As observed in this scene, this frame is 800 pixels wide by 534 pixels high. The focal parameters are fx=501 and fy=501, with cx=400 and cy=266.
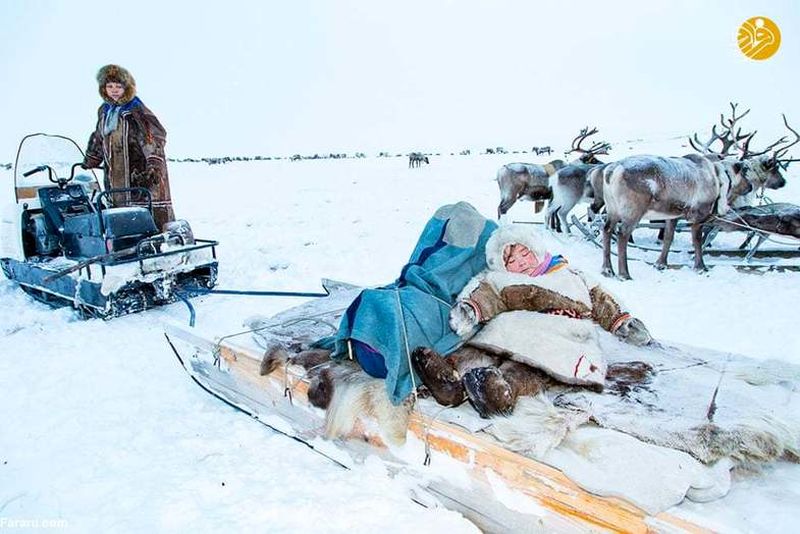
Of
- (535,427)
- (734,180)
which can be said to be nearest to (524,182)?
(734,180)

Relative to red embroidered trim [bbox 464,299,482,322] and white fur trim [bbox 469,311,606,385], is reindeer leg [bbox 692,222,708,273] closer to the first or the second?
white fur trim [bbox 469,311,606,385]

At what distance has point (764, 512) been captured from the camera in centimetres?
149

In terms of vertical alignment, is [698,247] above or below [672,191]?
below

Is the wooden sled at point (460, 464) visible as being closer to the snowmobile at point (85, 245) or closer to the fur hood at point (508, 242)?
the fur hood at point (508, 242)

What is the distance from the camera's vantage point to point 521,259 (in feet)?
8.09

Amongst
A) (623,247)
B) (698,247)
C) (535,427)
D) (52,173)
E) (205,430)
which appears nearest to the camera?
(535,427)

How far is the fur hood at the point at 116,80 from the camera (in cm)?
482

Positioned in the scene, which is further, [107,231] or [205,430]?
[107,231]

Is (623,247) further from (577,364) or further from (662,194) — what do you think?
(577,364)

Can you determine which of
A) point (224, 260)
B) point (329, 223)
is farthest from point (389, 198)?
point (224, 260)

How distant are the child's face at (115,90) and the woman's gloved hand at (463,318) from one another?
4375mm

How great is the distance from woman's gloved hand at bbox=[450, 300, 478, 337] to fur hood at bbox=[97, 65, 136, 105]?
14.3ft

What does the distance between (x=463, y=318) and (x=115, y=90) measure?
446 cm

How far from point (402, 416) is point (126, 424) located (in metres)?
1.69
